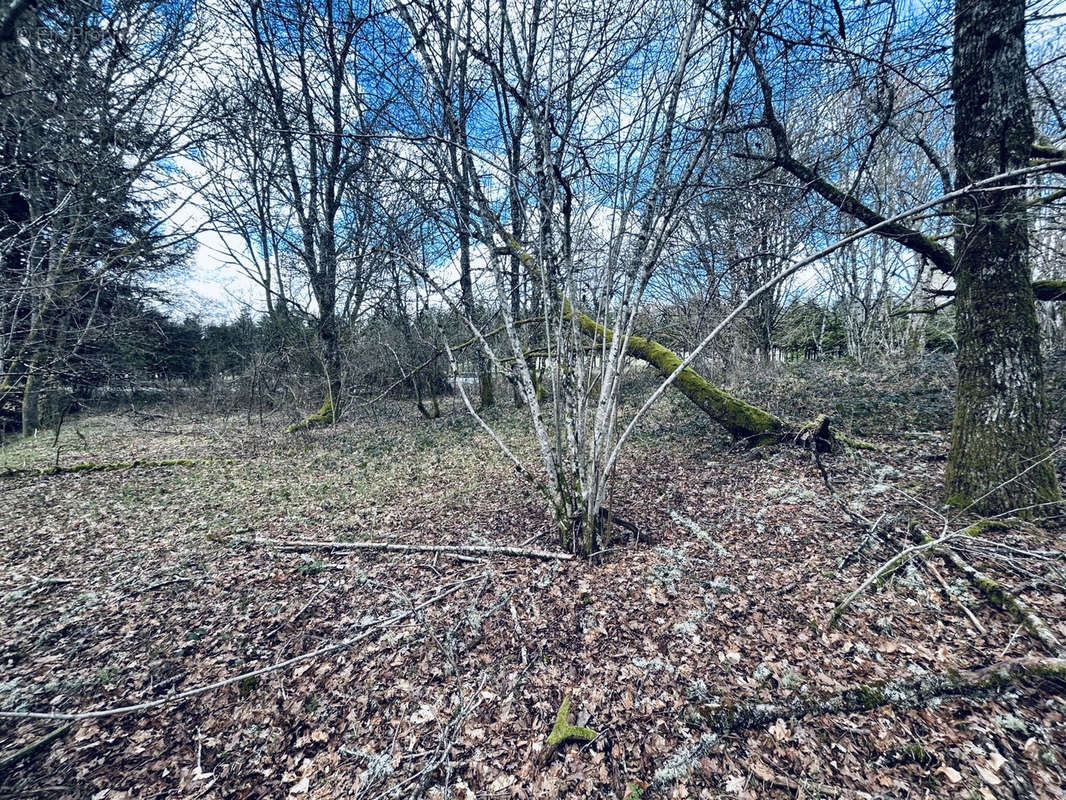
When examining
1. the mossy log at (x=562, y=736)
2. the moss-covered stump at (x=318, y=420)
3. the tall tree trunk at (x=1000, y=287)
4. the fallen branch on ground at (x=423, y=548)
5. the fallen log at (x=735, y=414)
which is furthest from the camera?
the moss-covered stump at (x=318, y=420)

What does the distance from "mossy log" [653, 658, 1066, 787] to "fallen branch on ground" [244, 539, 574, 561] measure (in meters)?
1.63

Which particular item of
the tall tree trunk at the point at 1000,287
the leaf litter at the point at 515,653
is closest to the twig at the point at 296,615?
the leaf litter at the point at 515,653

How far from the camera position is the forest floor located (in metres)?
1.86

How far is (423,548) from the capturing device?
385cm

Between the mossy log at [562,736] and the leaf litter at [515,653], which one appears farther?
the mossy log at [562,736]

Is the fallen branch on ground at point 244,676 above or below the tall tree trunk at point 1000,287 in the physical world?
below

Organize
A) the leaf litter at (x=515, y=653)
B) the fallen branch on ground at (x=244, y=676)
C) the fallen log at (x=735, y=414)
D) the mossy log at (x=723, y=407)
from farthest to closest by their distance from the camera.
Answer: the mossy log at (x=723, y=407), the fallen log at (x=735, y=414), the fallen branch on ground at (x=244, y=676), the leaf litter at (x=515, y=653)

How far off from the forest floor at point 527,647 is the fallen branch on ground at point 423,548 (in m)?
0.10

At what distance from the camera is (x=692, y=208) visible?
4906mm

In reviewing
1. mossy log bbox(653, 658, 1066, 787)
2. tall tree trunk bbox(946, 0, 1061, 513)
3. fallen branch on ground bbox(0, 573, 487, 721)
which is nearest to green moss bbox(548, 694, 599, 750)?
Answer: mossy log bbox(653, 658, 1066, 787)

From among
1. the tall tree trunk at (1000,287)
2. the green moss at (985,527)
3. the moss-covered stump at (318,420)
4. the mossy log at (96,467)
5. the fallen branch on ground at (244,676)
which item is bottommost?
the fallen branch on ground at (244,676)

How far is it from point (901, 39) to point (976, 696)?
523 centimetres

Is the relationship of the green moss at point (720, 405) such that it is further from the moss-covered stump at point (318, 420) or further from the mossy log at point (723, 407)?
the moss-covered stump at point (318, 420)

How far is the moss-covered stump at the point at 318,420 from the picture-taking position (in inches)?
440
